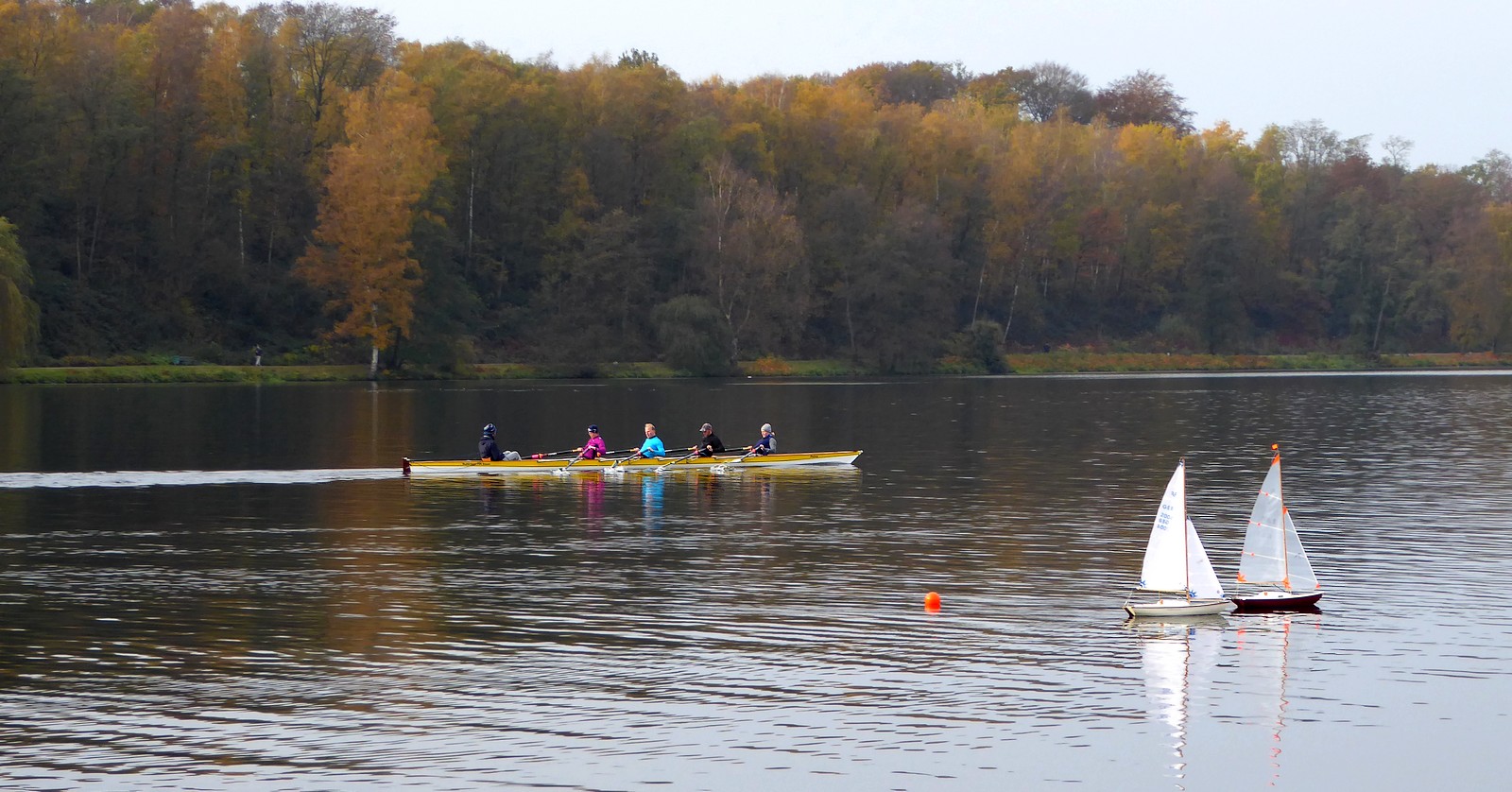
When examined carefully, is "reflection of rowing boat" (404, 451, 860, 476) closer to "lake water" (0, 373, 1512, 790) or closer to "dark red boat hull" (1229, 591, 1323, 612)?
"lake water" (0, 373, 1512, 790)

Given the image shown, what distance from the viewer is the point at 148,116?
344 feet

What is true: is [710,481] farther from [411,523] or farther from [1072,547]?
[1072,547]

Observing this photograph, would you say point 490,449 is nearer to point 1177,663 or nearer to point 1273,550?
point 1273,550

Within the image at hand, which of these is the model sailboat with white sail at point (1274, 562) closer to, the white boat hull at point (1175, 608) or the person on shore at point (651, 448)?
the white boat hull at point (1175, 608)

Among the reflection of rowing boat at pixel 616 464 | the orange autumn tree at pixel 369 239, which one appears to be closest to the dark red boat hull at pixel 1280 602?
the reflection of rowing boat at pixel 616 464

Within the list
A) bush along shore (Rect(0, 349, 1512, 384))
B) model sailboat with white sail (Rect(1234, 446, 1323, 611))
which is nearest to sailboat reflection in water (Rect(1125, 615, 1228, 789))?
model sailboat with white sail (Rect(1234, 446, 1323, 611))

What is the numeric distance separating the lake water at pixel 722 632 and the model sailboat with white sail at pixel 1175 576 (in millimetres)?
408

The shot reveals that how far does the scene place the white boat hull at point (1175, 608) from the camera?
2356 cm

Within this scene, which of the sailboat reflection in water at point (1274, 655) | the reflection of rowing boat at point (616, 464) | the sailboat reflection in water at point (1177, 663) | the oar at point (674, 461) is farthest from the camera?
the oar at point (674, 461)

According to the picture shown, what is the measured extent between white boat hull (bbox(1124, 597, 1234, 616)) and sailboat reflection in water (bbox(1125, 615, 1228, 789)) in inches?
4.0

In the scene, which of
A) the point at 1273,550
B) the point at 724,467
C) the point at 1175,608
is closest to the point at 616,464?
the point at 724,467

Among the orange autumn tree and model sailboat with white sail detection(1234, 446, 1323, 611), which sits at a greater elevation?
the orange autumn tree

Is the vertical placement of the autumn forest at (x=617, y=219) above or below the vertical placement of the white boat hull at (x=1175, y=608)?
above

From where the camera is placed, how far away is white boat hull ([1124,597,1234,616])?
77.3 ft
